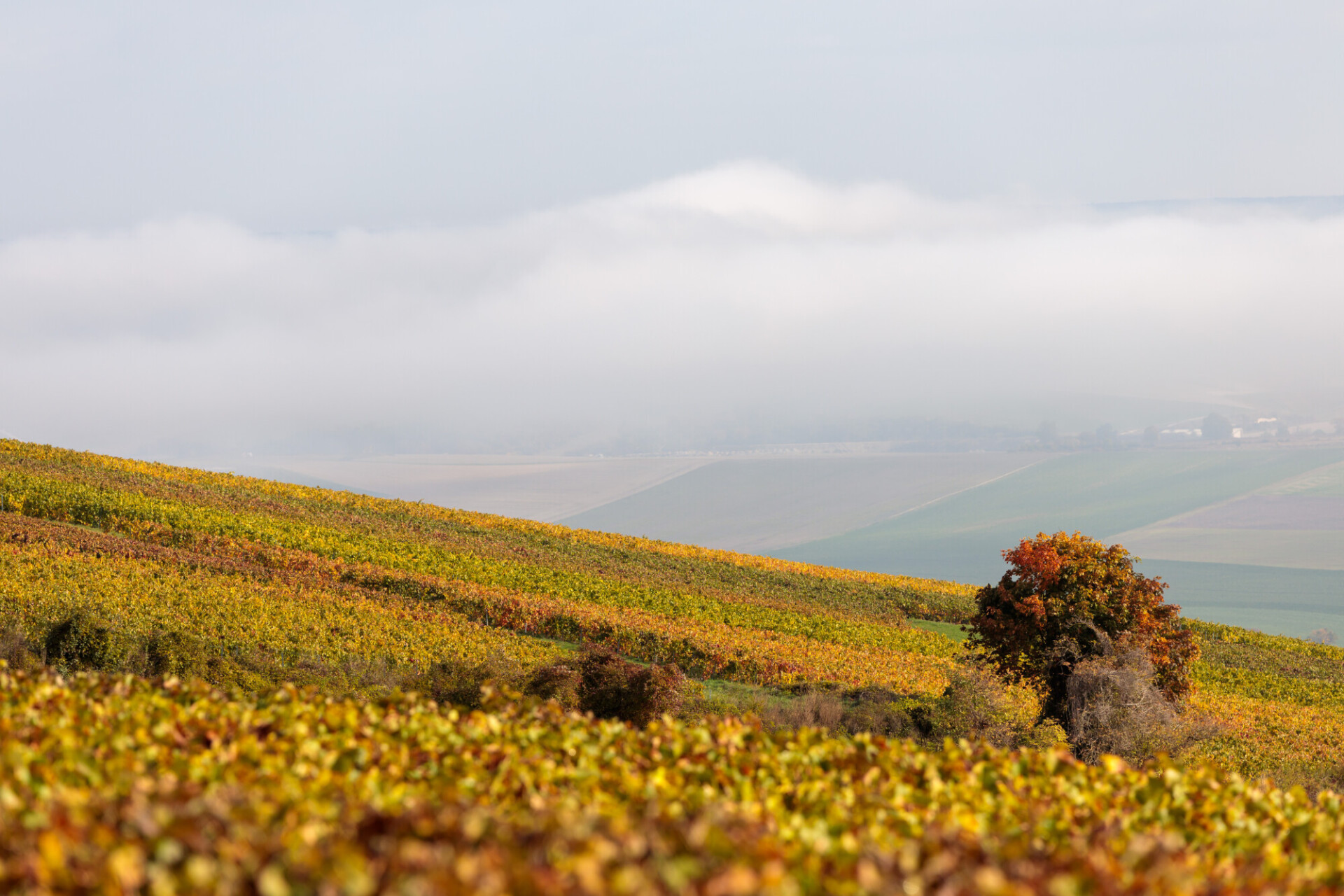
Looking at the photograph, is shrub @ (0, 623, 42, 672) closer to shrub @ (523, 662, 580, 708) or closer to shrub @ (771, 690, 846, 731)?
shrub @ (523, 662, 580, 708)

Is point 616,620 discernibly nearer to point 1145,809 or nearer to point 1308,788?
point 1308,788

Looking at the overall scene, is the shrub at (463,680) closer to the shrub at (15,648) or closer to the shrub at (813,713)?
the shrub at (813,713)

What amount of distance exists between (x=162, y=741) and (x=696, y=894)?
342cm

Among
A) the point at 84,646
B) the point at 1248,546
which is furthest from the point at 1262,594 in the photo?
the point at 84,646

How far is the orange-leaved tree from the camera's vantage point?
16094 mm

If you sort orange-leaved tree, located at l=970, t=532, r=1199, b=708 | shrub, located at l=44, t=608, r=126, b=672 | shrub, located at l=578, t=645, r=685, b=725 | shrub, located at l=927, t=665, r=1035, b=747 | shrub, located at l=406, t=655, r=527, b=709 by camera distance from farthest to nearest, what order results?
orange-leaved tree, located at l=970, t=532, r=1199, b=708 → shrub, located at l=927, t=665, r=1035, b=747 → shrub, located at l=44, t=608, r=126, b=672 → shrub, located at l=578, t=645, r=685, b=725 → shrub, located at l=406, t=655, r=527, b=709

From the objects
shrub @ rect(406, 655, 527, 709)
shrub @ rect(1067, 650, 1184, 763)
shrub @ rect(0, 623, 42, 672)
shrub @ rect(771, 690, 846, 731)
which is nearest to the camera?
shrub @ rect(0, 623, 42, 672)

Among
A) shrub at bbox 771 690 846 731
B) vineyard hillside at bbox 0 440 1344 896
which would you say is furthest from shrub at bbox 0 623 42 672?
shrub at bbox 771 690 846 731

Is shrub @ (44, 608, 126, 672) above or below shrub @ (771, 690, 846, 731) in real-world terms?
above

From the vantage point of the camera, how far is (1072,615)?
1619 centimetres

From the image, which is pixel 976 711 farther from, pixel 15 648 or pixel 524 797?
pixel 15 648

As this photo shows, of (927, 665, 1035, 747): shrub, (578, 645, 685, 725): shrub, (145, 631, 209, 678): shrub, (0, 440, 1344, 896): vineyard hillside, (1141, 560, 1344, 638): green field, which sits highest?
(0, 440, 1344, 896): vineyard hillside

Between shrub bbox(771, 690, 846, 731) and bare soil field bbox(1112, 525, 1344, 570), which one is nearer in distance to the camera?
shrub bbox(771, 690, 846, 731)

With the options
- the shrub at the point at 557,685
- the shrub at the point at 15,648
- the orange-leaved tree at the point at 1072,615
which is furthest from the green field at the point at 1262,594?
the shrub at the point at 15,648
